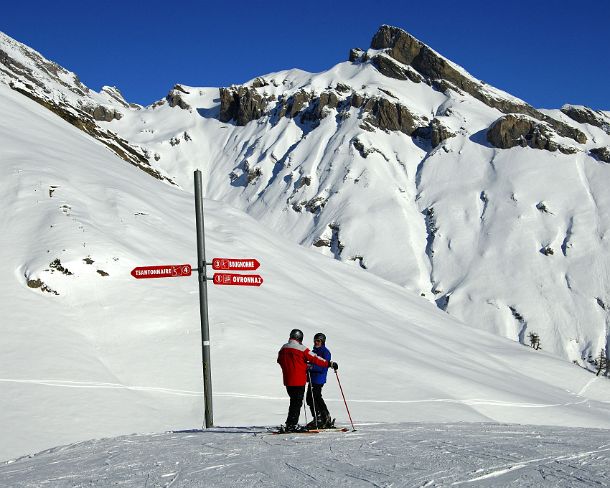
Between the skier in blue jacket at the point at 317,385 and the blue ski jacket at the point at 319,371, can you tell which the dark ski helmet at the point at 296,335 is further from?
the blue ski jacket at the point at 319,371

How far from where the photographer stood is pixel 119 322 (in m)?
19.4

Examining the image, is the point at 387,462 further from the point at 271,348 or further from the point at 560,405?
the point at 560,405

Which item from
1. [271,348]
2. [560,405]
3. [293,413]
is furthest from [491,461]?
[560,405]

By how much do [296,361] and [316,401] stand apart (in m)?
1.04

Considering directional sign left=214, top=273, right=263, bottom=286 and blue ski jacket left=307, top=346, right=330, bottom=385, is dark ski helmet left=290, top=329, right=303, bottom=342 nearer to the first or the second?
blue ski jacket left=307, top=346, right=330, bottom=385

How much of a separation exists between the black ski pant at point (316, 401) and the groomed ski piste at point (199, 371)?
28.4 inches

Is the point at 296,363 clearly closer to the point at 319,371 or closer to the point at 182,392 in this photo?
the point at 319,371

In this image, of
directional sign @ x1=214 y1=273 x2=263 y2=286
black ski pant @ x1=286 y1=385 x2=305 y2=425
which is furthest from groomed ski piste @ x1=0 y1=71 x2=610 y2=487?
directional sign @ x1=214 y1=273 x2=263 y2=286

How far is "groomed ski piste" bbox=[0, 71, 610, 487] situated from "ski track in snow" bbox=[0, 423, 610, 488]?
0.14 feet

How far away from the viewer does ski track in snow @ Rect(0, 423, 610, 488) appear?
675cm

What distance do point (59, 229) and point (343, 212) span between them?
175564 millimetres

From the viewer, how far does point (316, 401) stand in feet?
A: 36.2

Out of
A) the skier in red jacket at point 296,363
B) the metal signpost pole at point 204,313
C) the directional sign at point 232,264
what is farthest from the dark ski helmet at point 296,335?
the metal signpost pole at point 204,313

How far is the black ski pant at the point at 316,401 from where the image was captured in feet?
35.6
